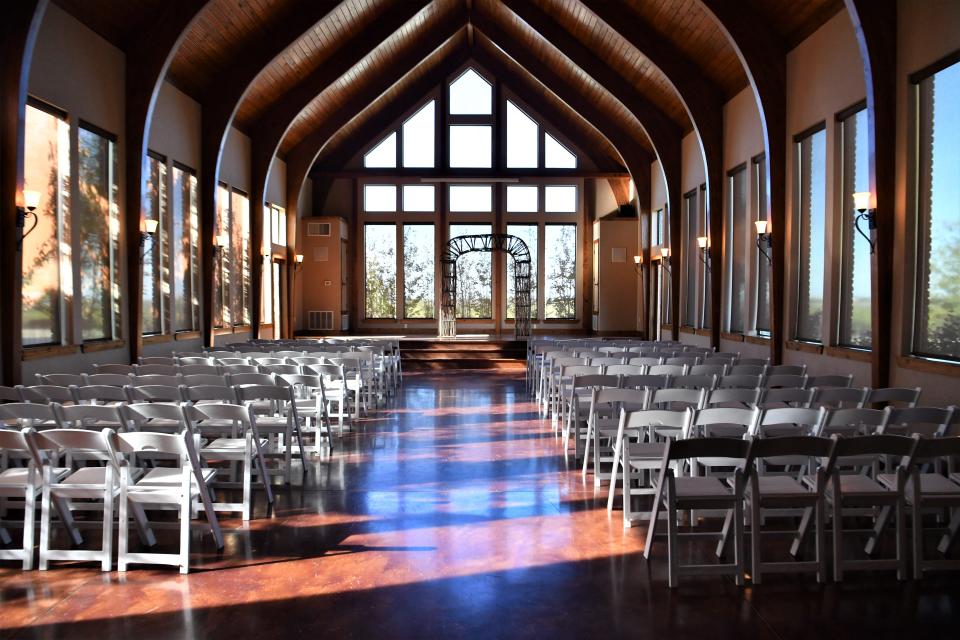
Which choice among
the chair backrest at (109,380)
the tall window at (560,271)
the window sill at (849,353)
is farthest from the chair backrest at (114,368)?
the tall window at (560,271)

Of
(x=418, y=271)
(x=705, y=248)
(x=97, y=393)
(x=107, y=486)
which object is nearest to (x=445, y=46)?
(x=418, y=271)

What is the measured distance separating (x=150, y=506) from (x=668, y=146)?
14315 millimetres

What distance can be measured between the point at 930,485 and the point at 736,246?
992 centimetres

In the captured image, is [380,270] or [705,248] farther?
[380,270]

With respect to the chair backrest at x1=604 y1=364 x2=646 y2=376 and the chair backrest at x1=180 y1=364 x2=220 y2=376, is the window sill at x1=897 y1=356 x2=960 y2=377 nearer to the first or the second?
the chair backrest at x1=604 y1=364 x2=646 y2=376

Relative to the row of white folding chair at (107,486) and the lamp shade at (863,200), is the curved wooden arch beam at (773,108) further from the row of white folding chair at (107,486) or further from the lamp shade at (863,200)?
the row of white folding chair at (107,486)

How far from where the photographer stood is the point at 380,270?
23.8m

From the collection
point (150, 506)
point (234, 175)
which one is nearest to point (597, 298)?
point (234, 175)

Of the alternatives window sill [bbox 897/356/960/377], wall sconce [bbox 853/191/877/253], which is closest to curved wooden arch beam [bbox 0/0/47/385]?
wall sconce [bbox 853/191/877/253]

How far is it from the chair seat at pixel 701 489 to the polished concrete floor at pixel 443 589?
1.47 feet

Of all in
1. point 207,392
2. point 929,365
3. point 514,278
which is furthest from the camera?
point 514,278

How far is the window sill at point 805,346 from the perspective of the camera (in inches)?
393

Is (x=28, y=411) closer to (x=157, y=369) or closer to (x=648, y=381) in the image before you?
(x=157, y=369)

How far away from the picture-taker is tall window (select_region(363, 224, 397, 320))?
78.1 feet
